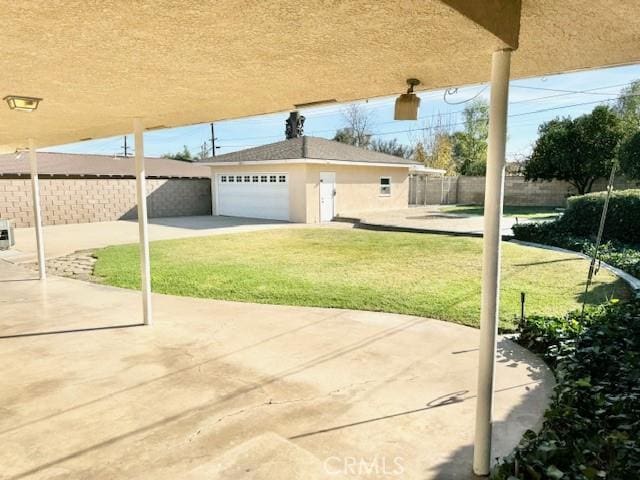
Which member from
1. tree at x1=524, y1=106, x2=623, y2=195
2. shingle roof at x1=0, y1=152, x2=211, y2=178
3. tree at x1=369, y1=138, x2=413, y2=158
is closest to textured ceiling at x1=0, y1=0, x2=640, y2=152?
shingle roof at x1=0, y1=152, x2=211, y2=178

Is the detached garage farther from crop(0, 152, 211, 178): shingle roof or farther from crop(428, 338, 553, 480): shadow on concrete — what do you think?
crop(428, 338, 553, 480): shadow on concrete

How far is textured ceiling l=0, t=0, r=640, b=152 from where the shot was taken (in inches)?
79.8

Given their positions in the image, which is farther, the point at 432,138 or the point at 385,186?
the point at 432,138

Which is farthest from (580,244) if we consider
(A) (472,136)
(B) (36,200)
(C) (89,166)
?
(A) (472,136)

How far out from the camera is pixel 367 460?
2762 mm

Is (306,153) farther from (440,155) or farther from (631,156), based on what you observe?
(440,155)

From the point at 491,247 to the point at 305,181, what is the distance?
16182 mm

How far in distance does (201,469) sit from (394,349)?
96.3 inches

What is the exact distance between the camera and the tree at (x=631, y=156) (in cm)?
1747

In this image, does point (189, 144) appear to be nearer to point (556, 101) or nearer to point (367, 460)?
point (556, 101)

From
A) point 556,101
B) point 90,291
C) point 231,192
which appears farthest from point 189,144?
point 90,291

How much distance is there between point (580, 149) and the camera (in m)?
22.9

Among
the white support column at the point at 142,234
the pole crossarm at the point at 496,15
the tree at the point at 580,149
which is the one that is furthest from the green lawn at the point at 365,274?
the tree at the point at 580,149

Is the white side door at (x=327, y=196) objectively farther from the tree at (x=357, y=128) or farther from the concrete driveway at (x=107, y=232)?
the tree at (x=357, y=128)
